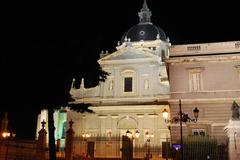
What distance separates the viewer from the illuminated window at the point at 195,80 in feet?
110

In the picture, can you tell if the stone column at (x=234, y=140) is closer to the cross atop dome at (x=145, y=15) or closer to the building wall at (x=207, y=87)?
the building wall at (x=207, y=87)

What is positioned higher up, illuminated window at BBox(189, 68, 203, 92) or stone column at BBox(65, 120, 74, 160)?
illuminated window at BBox(189, 68, 203, 92)

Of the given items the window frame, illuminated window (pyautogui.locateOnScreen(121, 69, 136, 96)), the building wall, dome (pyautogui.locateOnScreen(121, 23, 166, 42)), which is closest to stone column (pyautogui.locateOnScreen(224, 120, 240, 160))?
the building wall

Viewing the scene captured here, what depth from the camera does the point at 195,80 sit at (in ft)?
111

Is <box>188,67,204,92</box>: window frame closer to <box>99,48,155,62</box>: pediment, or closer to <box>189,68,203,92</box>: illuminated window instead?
<box>189,68,203,92</box>: illuminated window

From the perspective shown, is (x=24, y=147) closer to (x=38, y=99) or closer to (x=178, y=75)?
(x=38, y=99)

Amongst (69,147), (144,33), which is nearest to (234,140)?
(69,147)

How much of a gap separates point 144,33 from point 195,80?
19751 millimetres

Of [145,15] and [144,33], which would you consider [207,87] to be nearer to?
[144,33]

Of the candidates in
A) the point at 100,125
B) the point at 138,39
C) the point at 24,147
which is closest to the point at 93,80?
the point at 24,147

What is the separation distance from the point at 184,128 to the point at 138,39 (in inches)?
868

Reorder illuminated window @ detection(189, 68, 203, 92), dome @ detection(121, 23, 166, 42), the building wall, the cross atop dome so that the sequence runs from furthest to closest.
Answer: the cross atop dome
dome @ detection(121, 23, 166, 42)
illuminated window @ detection(189, 68, 203, 92)
the building wall

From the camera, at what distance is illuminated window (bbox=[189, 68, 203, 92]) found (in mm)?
33656

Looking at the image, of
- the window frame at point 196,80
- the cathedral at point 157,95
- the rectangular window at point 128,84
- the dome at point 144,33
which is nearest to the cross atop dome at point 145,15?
the dome at point 144,33
